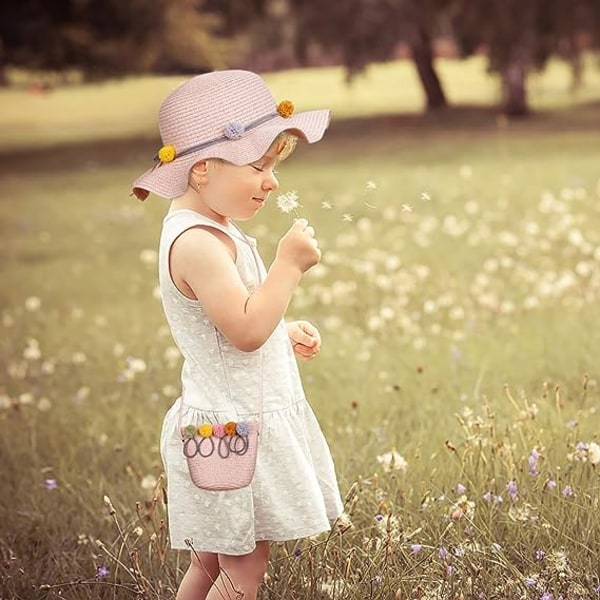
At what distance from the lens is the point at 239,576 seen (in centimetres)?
290

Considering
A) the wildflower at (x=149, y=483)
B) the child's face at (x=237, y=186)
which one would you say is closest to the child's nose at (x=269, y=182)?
the child's face at (x=237, y=186)

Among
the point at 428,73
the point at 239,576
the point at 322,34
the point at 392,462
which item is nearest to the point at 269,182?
the point at 239,576

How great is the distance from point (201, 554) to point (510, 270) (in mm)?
4987

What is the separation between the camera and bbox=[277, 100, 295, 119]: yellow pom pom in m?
2.86

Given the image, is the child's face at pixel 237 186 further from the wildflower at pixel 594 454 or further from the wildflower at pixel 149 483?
the wildflower at pixel 149 483

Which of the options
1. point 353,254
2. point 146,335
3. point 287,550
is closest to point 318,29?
point 353,254

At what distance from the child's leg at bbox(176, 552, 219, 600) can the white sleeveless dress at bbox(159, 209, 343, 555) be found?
0.15 meters

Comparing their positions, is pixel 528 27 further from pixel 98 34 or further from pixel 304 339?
pixel 304 339

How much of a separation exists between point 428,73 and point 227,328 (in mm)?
22109

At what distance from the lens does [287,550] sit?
3496mm

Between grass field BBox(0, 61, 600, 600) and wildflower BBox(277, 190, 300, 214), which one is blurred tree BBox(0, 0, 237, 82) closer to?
grass field BBox(0, 61, 600, 600)

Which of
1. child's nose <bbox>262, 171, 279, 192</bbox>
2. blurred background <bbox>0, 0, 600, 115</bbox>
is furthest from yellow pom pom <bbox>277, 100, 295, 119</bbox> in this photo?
blurred background <bbox>0, 0, 600, 115</bbox>

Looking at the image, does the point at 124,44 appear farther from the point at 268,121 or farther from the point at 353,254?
the point at 268,121

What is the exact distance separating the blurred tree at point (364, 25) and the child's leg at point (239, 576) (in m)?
18.4
